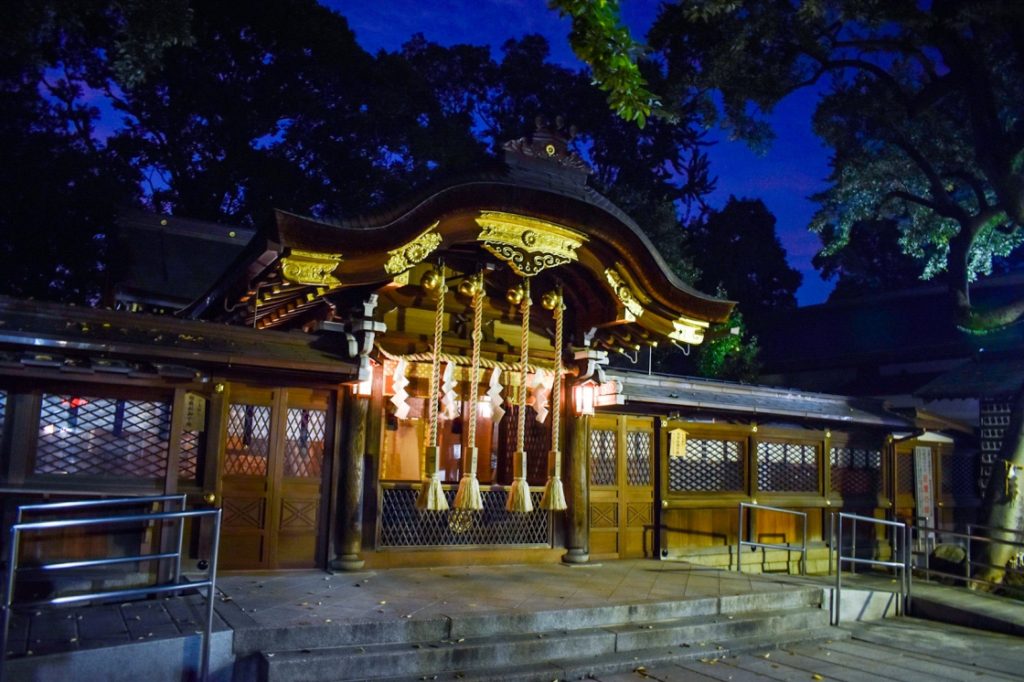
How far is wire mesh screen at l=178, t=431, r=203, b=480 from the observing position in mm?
8539

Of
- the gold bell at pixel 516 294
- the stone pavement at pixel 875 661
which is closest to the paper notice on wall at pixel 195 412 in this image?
the gold bell at pixel 516 294

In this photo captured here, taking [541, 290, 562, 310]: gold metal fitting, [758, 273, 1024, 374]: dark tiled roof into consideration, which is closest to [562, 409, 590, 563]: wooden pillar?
[541, 290, 562, 310]: gold metal fitting

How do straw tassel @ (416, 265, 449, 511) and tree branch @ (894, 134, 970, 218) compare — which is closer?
straw tassel @ (416, 265, 449, 511)

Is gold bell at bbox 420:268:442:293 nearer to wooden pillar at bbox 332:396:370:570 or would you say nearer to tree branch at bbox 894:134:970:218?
wooden pillar at bbox 332:396:370:570

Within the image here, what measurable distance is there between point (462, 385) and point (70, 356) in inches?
191

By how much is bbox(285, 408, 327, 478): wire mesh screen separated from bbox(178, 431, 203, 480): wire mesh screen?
1028 millimetres

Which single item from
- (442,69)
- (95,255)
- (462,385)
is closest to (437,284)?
(462,385)

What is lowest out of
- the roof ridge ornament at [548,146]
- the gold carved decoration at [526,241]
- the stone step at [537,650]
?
the stone step at [537,650]

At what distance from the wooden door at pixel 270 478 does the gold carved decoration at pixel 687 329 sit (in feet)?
16.0

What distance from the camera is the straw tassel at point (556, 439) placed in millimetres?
9492

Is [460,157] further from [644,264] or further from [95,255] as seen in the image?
[644,264]

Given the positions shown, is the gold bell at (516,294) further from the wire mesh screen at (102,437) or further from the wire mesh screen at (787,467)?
the wire mesh screen at (787,467)

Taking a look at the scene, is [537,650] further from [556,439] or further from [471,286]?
[471,286]

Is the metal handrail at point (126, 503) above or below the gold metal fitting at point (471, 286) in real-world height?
below
